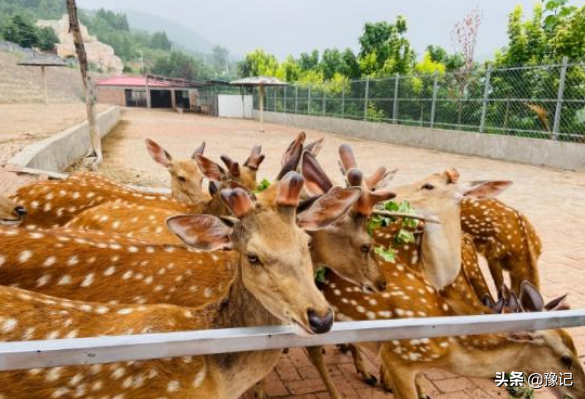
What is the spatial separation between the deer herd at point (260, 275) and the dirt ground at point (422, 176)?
27cm

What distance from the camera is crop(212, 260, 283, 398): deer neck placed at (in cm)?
212

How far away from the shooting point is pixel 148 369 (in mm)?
2000

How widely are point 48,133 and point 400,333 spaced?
15.1m

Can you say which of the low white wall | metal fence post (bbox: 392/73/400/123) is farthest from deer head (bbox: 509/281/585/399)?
the low white wall

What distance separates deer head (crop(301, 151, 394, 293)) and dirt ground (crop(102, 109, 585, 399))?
104cm

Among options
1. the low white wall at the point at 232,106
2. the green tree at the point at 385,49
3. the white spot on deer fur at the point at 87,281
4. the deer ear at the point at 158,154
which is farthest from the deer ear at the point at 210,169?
the low white wall at the point at 232,106

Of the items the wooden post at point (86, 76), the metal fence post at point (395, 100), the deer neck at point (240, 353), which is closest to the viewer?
the deer neck at point (240, 353)

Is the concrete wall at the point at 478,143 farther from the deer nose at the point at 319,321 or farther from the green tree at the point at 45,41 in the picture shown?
the green tree at the point at 45,41

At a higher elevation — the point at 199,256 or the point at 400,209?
the point at 400,209

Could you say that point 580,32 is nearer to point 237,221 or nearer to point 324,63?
point 237,221

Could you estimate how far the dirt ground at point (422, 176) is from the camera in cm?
337

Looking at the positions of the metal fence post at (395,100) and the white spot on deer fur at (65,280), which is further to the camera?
the metal fence post at (395,100)

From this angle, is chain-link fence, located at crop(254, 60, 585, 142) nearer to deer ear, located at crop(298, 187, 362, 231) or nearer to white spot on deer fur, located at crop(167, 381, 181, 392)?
deer ear, located at crop(298, 187, 362, 231)

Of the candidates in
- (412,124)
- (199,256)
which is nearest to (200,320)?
(199,256)
